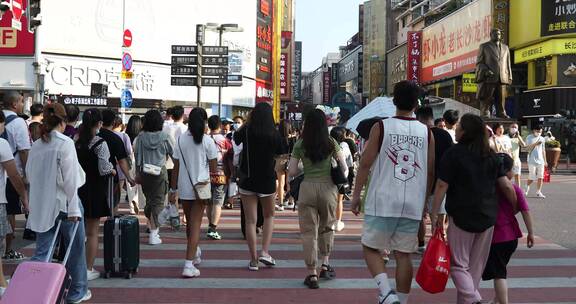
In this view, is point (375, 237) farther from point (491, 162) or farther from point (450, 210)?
point (491, 162)

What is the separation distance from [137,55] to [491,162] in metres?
45.3

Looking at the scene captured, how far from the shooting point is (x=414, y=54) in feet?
229

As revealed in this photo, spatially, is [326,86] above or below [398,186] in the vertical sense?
above

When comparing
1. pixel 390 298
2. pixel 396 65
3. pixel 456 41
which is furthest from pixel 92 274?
pixel 396 65

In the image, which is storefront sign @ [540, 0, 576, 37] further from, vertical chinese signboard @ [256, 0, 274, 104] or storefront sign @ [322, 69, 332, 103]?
storefront sign @ [322, 69, 332, 103]

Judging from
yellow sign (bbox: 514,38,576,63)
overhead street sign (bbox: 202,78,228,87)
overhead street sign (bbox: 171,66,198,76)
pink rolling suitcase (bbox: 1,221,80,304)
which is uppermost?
yellow sign (bbox: 514,38,576,63)

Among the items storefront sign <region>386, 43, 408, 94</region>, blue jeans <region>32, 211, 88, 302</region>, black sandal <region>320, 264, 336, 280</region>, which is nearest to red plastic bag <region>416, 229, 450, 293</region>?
black sandal <region>320, 264, 336, 280</region>

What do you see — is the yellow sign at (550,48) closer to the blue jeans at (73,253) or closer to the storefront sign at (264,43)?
the storefront sign at (264,43)

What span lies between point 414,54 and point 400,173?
6692cm

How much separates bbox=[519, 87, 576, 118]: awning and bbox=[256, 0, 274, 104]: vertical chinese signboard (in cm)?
2577

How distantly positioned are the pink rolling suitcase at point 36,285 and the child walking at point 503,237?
134 inches

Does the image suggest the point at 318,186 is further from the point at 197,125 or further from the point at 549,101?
the point at 549,101

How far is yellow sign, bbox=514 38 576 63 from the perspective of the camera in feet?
135

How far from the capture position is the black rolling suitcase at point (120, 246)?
23.1 feet
